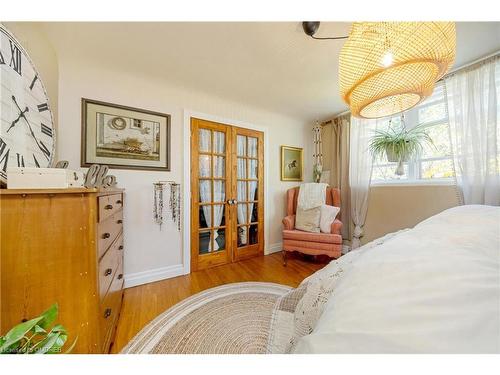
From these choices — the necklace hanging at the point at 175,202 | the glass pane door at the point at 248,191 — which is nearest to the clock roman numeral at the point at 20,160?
the necklace hanging at the point at 175,202

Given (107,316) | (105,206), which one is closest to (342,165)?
(105,206)

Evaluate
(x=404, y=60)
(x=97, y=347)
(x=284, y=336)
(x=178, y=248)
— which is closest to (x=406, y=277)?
(x=284, y=336)

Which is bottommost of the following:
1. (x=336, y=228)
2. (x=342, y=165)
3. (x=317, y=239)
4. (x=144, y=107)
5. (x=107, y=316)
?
(x=107, y=316)

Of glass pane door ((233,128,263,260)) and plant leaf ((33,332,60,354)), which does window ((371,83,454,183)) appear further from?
plant leaf ((33,332,60,354))

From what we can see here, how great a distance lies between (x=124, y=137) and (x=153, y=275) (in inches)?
60.1

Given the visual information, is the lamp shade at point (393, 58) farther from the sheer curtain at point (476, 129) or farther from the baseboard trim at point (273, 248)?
the baseboard trim at point (273, 248)

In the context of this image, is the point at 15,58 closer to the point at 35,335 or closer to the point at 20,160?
the point at 20,160

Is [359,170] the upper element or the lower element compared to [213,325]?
upper

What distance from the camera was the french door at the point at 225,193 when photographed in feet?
Result: 7.49

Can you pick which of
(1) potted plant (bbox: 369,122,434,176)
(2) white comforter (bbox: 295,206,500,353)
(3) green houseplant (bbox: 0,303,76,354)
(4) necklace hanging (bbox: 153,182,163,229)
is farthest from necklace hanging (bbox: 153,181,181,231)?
(1) potted plant (bbox: 369,122,434,176)

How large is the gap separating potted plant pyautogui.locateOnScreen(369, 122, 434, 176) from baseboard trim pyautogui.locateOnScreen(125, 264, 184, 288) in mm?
2856

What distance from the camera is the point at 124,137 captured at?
73.5 inches
